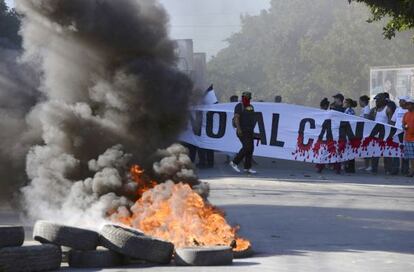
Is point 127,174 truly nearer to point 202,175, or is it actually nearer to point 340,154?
point 202,175

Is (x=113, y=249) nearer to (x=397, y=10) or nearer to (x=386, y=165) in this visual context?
(x=397, y=10)

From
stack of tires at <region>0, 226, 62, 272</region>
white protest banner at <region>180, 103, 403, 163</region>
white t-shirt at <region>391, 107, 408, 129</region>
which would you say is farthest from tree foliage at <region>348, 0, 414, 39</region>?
stack of tires at <region>0, 226, 62, 272</region>

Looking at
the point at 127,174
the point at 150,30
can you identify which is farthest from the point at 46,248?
the point at 150,30

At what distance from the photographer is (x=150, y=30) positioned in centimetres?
1148

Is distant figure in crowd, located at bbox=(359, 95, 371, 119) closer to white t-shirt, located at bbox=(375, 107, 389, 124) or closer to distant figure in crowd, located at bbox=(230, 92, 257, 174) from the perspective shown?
white t-shirt, located at bbox=(375, 107, 389, 124)

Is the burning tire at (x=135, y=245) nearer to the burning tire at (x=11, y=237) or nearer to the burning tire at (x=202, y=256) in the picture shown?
the burning tire at (x=202, y=256)

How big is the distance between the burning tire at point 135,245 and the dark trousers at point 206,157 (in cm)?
1440

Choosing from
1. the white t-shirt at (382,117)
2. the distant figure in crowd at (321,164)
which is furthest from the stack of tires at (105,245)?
the white t-shirt at (382,117)

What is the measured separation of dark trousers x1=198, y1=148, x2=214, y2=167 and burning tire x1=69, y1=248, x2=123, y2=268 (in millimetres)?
14422

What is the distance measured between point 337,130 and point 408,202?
7.08 meters

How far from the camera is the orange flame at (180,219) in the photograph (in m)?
9.81

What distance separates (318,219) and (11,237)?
18.4 feet

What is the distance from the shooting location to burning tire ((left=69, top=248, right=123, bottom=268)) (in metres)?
9.16

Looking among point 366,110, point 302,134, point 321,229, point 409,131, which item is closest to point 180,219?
point 321,229
